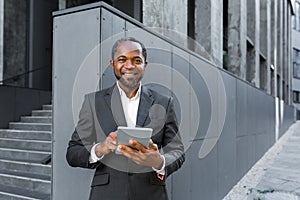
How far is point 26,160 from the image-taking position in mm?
4625

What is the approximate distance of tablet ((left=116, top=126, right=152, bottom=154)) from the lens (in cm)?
139

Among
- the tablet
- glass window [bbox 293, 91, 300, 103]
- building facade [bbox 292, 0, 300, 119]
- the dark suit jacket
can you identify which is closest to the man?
the dark suit jacket

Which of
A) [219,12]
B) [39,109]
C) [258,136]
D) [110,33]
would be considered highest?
[219,12]

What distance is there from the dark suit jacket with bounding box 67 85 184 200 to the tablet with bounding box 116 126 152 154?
0.92ft

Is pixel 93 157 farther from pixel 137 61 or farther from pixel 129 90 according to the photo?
pixel 137 61

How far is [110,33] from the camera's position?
2.38 meters

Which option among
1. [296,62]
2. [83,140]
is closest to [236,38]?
[83,140]

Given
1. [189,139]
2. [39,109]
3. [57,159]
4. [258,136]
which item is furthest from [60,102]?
[258,136]

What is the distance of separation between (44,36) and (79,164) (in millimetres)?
8997

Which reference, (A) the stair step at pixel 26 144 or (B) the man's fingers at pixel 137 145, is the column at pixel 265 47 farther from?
(B) the man's fingers at pixel 137 145

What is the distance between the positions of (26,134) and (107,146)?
4.37 meters

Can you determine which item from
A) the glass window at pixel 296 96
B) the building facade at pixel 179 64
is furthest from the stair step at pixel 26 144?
the glass window at pixel 296 96

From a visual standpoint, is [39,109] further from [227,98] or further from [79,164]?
[79,164]

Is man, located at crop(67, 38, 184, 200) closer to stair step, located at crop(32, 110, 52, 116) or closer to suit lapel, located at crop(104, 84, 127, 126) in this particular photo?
suit lapel, located at crop(104, 84, 127, 126)
